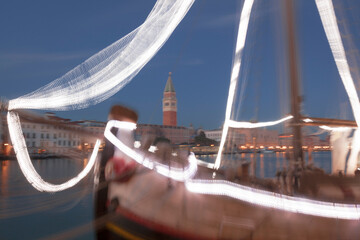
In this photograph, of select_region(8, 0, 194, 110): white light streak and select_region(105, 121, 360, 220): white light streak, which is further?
select_region(8, 0, 194, 110): white light streak

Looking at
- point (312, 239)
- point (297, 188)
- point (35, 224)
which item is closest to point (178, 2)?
point (297, 188)

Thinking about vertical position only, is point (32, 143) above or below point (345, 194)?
above

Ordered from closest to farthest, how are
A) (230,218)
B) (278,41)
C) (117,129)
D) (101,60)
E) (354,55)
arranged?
1. (230,218)
2. (117,129)
3. (101,60)
4. (278,41)
5. (354,55)

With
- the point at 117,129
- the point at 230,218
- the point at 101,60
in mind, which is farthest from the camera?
the point at 101,60

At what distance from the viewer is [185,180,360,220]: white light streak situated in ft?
14.5

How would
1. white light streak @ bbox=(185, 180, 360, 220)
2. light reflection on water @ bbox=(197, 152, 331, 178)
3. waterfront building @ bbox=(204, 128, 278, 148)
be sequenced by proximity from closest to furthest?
1. white light streak @ bbox=(185, 180, 360, 220)
2. light reflection on water @ bbox=(197, 152, 331, 178)
3. waterfront building @ bbox=(204, 128, 278, 148)

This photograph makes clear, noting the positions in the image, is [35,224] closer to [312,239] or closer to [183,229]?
[183,229]

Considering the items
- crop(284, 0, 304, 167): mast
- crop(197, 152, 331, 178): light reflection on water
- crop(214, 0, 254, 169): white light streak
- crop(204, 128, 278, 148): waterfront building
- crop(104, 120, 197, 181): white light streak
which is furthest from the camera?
crop(204, 128, 278, 148): waterfront building

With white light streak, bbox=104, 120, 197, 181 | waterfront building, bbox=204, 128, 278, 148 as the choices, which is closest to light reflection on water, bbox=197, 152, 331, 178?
waterfront building, bbox=204, 128, 278, 148

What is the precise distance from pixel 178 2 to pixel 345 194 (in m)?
4.43

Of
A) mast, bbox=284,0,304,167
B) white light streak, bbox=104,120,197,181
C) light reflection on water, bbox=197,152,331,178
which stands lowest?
light reflection on water, bbox=197,152,331,178

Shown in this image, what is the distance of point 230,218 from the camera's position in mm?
4457

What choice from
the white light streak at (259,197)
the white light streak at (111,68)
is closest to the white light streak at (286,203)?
the white light streak at (259,197)

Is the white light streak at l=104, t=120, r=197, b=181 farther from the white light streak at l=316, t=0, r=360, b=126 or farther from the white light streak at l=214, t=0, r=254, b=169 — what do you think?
the white light streak at l=316, t=0, r=360, b=126
